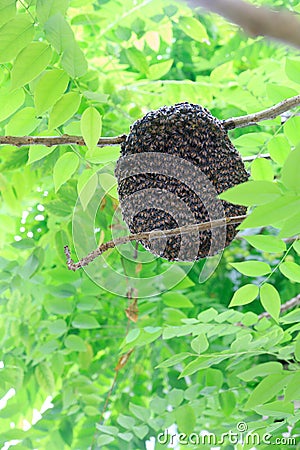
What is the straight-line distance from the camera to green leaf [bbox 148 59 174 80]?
3.51 ft

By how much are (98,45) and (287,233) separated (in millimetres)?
961

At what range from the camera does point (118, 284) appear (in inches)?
36.0

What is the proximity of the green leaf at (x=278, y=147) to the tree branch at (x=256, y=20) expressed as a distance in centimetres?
51

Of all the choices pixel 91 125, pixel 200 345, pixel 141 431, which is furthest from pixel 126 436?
pixel 91 125

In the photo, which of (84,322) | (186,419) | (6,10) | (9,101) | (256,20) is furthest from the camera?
(84,322)

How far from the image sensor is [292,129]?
0.67 meters

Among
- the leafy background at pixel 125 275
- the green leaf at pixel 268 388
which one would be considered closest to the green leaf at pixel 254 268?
the leafy background at pixel 125 275

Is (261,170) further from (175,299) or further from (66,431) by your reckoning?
(66,431)

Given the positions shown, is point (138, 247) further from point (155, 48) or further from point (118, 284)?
point (155, 48)

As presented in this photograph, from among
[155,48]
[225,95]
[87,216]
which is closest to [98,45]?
[155,48]

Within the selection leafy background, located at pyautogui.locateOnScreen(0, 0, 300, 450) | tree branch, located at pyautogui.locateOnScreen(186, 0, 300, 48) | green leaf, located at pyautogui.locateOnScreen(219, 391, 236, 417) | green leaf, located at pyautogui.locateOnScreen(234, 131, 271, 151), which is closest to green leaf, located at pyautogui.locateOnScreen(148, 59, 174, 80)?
leafy background, located at pyautogui.locateOnScreen(0, 0, 300, 450)

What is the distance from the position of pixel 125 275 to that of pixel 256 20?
2.43 feet

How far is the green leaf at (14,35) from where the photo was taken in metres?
0.51

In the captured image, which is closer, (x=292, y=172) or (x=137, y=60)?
(x=292, y=172)
